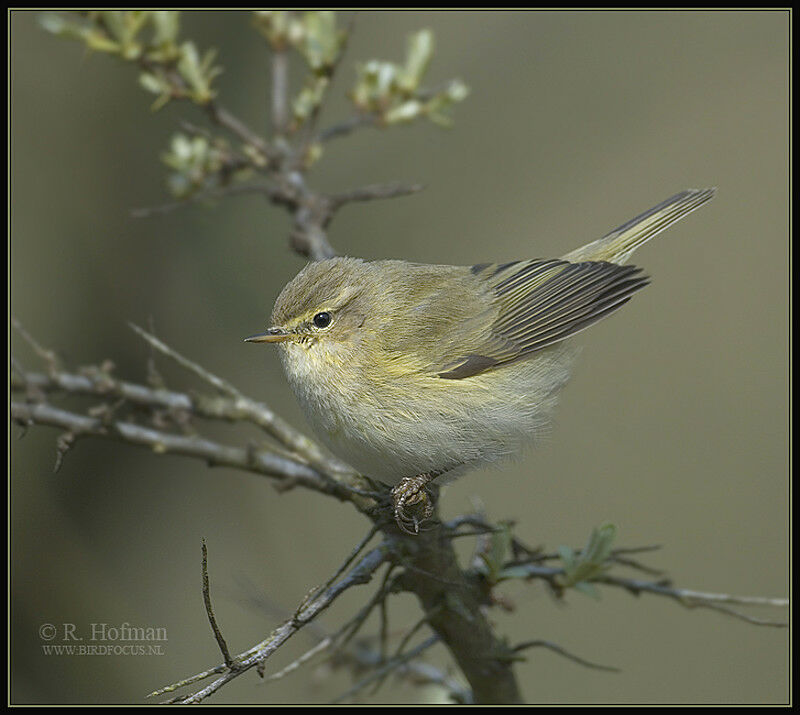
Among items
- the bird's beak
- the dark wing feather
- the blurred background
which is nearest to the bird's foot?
the dark wing feather

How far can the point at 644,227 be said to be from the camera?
3389 millimetres

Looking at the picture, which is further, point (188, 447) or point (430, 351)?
point (430, 351)

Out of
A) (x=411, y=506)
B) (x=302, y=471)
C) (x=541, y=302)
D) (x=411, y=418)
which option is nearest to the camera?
(x=411, y=506)

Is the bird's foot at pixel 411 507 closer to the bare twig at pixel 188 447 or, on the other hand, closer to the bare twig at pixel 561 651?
the bare twig at pixel 188 447

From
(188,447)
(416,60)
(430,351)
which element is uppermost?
(416,60)

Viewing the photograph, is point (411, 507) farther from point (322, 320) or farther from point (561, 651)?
point (322, 320)

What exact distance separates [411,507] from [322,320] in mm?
858

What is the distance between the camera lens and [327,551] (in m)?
5.02

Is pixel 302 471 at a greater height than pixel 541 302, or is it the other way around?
pixel 541 302

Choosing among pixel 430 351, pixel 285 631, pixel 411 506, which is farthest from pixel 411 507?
pixel 430 351

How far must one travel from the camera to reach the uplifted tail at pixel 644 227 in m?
3.35

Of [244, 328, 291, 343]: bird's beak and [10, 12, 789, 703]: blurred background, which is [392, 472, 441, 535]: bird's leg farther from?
[10, 12, 789, 703]: blurred background
